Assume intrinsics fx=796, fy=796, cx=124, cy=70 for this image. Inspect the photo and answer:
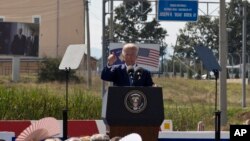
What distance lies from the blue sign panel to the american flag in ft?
8.18

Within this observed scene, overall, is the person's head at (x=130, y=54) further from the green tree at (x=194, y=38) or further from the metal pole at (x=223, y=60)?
the green tree at (x=194, y=38)

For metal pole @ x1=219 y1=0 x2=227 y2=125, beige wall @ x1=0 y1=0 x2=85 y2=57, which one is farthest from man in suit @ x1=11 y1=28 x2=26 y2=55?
metal pole @ x1=219 y1=0 x2=227 y2=125

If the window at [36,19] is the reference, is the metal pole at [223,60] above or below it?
below

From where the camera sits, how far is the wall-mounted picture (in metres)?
58.0

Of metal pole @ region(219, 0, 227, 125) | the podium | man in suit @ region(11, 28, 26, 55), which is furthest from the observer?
man in suit @ region(11, 28, 26, 55)

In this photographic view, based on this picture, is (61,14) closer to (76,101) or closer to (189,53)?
(189,53)

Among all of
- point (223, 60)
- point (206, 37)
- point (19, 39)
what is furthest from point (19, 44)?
point (223, 60)

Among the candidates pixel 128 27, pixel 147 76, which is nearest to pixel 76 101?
pixel 147 76

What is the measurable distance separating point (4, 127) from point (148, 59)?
14.9 m

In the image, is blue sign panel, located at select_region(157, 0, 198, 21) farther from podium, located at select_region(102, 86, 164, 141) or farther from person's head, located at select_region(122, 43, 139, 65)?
podium, located at select_region(102, 86, 164, 141)

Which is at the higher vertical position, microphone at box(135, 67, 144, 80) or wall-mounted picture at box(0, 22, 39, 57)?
wall-mounted picture at box(0, 22, 39, 57)

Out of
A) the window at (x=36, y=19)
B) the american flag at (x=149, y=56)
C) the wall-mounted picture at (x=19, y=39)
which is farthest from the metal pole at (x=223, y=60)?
the window at (x=36, y=19)

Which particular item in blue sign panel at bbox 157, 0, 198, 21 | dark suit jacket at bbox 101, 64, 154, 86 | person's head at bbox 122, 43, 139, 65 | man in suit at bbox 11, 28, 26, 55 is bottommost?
dark suit jacket at bbox 101, 64, 154, 86

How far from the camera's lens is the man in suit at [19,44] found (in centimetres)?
5788
